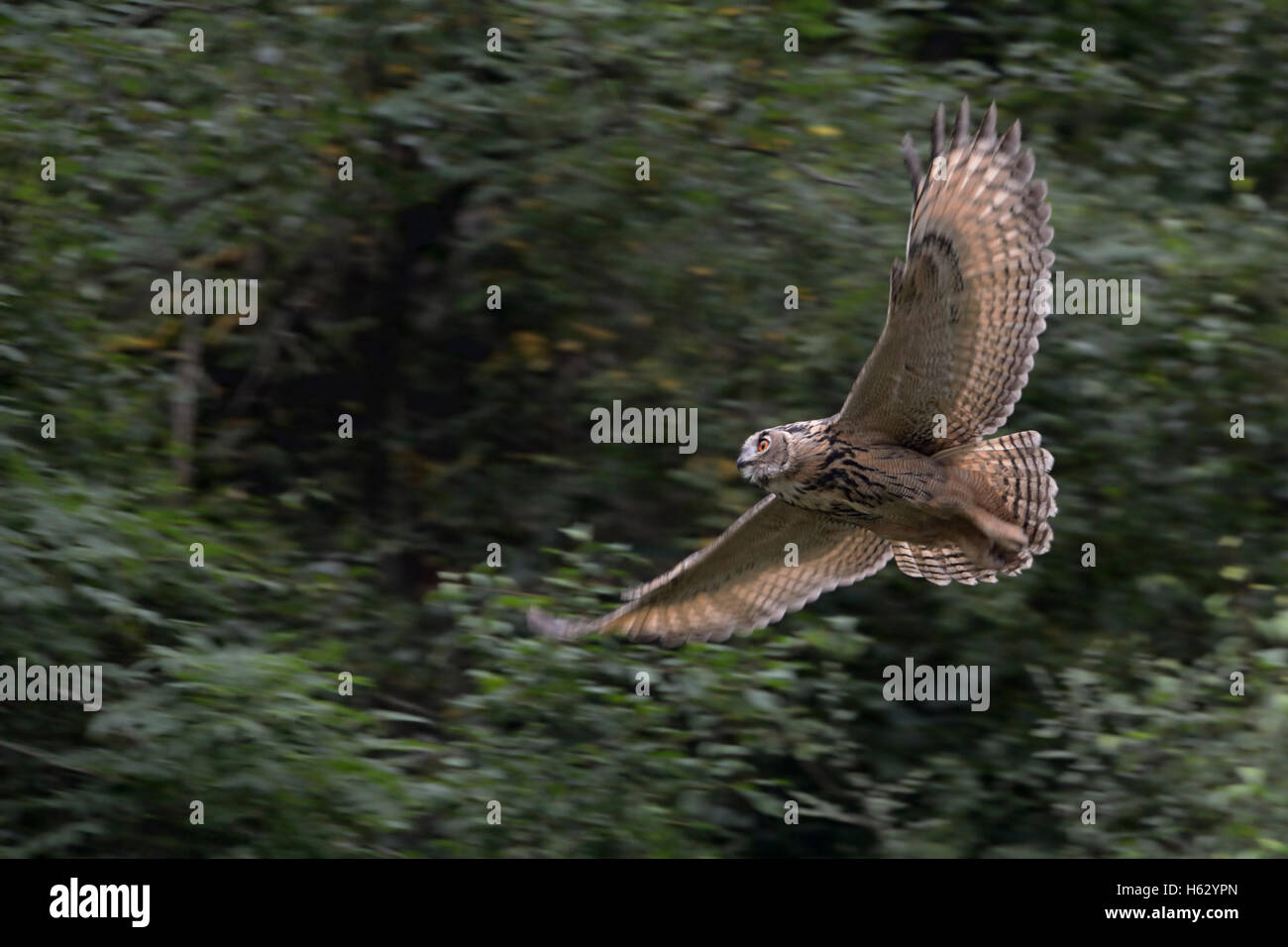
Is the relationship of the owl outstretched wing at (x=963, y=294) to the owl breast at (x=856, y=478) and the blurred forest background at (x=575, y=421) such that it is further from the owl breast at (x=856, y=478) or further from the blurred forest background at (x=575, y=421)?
the blurred forest background at (x=575, y=421)

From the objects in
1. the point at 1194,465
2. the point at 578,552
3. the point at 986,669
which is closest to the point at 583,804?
the point at 578,552

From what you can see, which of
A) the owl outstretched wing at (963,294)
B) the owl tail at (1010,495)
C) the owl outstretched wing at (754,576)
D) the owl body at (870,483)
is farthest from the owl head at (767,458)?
the owl tail at (1010,495)

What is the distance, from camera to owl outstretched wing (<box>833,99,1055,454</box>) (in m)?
5.05

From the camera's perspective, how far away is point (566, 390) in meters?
6.89

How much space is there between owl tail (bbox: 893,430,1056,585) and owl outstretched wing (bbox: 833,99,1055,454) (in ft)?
0.92

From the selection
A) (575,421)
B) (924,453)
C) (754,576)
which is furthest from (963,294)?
(575,421)

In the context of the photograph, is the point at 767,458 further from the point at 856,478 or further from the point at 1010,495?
the point at 1010,495

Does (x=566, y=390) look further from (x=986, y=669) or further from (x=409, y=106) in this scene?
(x=986, y=669)

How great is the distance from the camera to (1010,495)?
5867 mm

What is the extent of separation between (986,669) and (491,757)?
6.37 ft

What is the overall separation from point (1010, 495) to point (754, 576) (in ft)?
3.39

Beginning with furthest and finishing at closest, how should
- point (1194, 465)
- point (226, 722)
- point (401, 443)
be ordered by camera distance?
1. point (401, 443)
2. point (1194, 465)
3. point (226, 722)

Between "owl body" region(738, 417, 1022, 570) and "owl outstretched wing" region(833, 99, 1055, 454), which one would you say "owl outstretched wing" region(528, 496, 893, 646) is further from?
"owl outstretched wing" region(833, 99, 1055, 454)

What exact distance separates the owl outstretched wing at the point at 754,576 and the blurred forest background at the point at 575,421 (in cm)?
14
